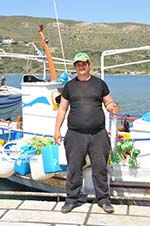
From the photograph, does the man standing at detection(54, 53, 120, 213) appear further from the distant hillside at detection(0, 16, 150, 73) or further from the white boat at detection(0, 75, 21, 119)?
the distant hillside at detection(0, 16, 150, 73)

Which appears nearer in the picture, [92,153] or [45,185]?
[92,153]

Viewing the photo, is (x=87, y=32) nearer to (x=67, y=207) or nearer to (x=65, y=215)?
(x=67, y=207)

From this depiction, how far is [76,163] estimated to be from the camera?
5.26 m

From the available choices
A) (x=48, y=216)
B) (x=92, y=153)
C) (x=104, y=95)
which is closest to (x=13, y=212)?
(x=48, y=216)

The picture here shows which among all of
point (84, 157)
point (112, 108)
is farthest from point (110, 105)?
point (84, 157)

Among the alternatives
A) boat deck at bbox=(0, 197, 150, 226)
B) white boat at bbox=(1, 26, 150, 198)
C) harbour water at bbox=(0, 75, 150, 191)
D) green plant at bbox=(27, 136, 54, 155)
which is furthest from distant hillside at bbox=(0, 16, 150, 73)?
boat deck at bbox=(0, 197, 150, 226)

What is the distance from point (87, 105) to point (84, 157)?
57 centimetres

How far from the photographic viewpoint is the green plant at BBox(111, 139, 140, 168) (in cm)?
702

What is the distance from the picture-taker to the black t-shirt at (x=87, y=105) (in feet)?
16.9

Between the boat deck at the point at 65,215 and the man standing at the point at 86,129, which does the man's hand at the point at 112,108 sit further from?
the boat deck at the point at 65,215

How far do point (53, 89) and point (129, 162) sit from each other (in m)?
2.53

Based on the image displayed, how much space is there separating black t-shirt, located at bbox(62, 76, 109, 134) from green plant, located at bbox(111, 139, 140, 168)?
6.21 feet

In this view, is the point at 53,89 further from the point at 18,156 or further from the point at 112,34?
the point at 112,34

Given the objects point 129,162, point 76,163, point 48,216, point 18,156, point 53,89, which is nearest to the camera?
point 48,216
